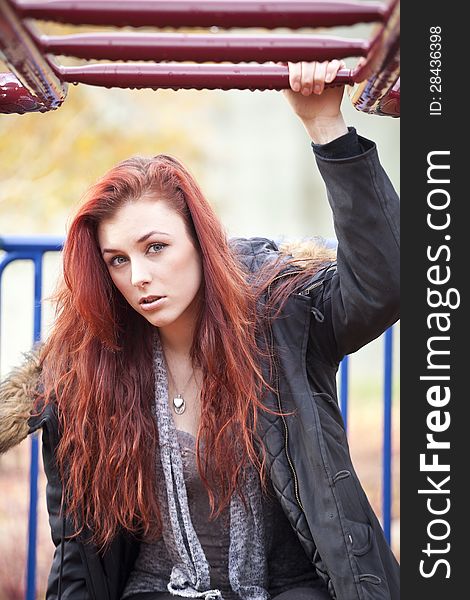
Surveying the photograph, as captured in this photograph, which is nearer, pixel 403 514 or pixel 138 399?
pixel 403 514

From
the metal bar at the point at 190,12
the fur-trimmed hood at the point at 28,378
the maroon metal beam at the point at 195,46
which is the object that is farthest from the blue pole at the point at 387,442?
the metal bar at the point at 190,12

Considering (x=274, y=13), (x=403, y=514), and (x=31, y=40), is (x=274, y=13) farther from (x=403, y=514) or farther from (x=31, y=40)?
(x=403, y=514)

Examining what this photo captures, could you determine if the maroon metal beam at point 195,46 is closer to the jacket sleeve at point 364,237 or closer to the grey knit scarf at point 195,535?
the jacket sleeve at point 364,237

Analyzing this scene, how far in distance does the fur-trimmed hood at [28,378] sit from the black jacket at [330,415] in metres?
0.03

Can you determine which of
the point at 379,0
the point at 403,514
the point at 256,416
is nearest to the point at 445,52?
the point at 379,0

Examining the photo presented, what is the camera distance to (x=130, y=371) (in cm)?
204

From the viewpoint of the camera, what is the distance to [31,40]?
1268mm

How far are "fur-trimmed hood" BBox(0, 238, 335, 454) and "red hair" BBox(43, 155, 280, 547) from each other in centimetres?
4

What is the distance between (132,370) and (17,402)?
0.85 ft

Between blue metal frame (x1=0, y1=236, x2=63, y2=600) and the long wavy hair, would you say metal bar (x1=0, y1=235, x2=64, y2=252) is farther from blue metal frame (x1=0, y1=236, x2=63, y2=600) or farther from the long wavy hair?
the long wavy hair

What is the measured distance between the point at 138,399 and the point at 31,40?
949 millimetres

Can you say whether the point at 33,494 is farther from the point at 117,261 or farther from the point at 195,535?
the point at 117,261

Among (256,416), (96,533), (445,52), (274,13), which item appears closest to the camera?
(274,13)

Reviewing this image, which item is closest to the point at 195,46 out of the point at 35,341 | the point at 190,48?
the point at 190,48
